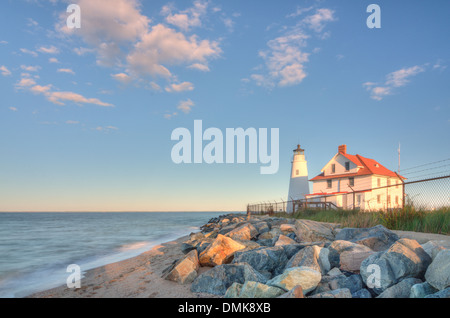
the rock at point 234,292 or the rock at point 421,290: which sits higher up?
the rock at point 421,290

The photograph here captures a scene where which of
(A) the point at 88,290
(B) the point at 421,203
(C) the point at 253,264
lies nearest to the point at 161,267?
(A) the point at 88,290

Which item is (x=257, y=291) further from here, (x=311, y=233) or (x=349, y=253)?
(x=311, y=233)

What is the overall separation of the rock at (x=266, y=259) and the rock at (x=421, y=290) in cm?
235

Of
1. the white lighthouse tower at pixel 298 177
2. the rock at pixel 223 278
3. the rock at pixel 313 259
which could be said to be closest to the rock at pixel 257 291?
the rock at pixel 223 278

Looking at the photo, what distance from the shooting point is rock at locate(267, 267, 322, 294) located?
398 cm

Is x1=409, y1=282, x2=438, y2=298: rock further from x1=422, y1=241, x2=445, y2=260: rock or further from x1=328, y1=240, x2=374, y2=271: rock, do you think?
x1=328, y1=240, x2=374, y2=271: rock

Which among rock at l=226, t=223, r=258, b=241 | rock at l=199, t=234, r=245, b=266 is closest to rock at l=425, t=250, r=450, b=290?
rock at l=199, t=234, r=245, b=266

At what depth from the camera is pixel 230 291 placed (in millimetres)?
4102

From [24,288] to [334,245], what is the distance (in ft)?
27.8

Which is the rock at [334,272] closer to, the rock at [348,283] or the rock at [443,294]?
the rock at [348,283]

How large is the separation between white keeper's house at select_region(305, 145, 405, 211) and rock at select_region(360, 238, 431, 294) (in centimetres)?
2580

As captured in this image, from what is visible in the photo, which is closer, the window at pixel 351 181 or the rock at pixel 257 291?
the rock at pixel 257 291

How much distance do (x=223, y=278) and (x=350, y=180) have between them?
99.4 feet

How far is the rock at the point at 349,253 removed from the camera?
4805 millimetres
